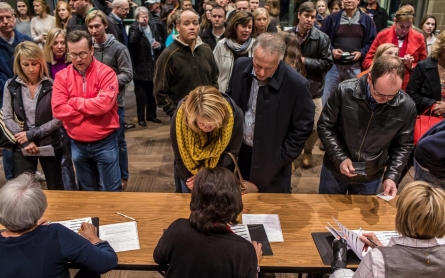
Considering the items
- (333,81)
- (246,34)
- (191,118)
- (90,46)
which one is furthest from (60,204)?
(333,81)

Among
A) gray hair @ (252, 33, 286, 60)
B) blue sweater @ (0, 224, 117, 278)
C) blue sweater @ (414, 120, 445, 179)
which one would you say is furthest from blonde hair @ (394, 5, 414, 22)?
blue sweater @ (0, 224, 117, 278)

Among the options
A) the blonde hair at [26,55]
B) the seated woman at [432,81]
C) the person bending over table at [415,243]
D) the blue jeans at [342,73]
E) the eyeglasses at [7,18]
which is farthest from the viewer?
the blue jeans at [342,73]

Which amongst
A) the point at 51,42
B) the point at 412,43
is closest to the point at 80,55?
the point at 51,42

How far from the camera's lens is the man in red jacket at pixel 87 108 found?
2.65 meters

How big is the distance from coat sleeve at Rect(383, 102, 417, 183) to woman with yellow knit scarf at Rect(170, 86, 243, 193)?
951mm

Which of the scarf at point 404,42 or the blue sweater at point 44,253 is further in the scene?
the scarf at point 404,42

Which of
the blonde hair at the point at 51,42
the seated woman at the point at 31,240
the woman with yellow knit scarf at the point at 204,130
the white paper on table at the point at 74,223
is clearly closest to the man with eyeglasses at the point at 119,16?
the blonde hair at the point at 51,42

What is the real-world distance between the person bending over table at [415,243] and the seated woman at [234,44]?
2.49m

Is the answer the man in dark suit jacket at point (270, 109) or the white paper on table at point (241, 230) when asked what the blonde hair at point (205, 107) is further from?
the white paper on table at point (241, 230)

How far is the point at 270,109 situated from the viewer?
8.13ft

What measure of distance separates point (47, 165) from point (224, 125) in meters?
1.66

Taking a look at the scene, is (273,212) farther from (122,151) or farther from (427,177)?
(122,151)

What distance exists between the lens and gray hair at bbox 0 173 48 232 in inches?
60.1

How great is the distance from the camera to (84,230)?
1.93 meters
